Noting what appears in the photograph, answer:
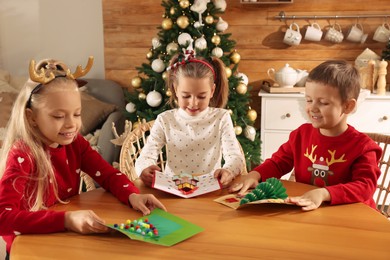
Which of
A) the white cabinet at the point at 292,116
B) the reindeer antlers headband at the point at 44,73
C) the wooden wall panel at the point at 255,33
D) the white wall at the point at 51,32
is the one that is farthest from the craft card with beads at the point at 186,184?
the white wall at the point at 51,32

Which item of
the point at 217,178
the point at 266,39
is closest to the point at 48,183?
the point at 217,178

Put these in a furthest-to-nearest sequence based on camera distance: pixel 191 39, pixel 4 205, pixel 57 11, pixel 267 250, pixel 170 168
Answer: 1. pixel 57 11
2. pixel 191 39
3. pixel 170 168
4. pixel 4 205
5. pixel 267 250

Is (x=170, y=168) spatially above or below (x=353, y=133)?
below

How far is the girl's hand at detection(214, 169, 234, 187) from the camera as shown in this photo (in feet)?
5.36

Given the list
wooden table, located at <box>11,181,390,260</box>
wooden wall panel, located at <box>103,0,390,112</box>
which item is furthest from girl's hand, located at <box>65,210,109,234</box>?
wooden wall panel, located at <box>103,0,390,112</box>

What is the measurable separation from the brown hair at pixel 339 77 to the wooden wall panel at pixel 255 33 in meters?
2.16

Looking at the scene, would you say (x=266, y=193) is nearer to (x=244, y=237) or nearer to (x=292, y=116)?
(x=244, y=237)

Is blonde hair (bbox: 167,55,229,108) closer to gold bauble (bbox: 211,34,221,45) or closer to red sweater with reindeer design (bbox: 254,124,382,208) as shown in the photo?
red sweater with reindeer design (bbox: 254,124,382,208)

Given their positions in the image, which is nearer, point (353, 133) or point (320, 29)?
point (353, 133)

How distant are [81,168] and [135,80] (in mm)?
1814

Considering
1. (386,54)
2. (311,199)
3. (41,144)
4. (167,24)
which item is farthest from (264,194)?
(386,54)

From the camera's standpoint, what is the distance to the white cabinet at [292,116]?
130 inches

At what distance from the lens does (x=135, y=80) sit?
3.40 meters

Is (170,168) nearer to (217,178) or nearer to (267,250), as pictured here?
(217,178)
